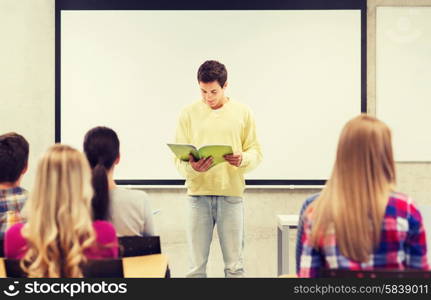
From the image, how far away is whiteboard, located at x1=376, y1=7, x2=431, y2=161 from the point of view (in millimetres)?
4328

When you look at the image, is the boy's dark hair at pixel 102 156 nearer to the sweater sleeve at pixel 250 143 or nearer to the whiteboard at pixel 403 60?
the sweater sleeve at pixel 250 143

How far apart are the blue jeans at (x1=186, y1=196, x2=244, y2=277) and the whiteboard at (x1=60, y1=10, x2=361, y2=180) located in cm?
110

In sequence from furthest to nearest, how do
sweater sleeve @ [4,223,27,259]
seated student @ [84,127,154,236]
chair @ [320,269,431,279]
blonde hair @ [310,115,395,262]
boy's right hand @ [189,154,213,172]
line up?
boy's right hand @ [189,154,213,172] < seated student @ [84,127,154,236] < sweater sleeve @ [4,223,27,259] < blonde hair @ [310,115,395,262] < chair @ [320,269,431,279]

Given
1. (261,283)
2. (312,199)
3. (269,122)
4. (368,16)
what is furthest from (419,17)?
(261,283)

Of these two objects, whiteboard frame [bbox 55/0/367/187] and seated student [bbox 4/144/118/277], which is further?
whiteboard frame [bbox 55/0/367/187]

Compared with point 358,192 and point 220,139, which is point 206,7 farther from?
point 358,192

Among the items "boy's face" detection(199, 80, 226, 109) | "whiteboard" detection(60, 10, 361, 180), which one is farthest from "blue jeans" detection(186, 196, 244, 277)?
"whiteboard" detection(60, 10, 361, 180)

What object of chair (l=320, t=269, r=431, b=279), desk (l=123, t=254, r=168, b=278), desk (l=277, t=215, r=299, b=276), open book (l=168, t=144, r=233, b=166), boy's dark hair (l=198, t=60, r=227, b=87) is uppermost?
boy's dark hair (l=198, t=60, r=227, b=87)

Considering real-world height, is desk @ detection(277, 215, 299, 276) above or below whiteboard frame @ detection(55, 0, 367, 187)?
below

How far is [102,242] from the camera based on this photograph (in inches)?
68.0

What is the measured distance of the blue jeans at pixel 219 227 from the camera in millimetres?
3287

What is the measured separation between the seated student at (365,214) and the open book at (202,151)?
124 centimetres

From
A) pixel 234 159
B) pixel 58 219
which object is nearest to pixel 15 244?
pixel 58 219

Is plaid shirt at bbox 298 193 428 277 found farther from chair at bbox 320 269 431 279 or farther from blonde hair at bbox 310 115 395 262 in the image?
chair at bbox 320 269 431 279
